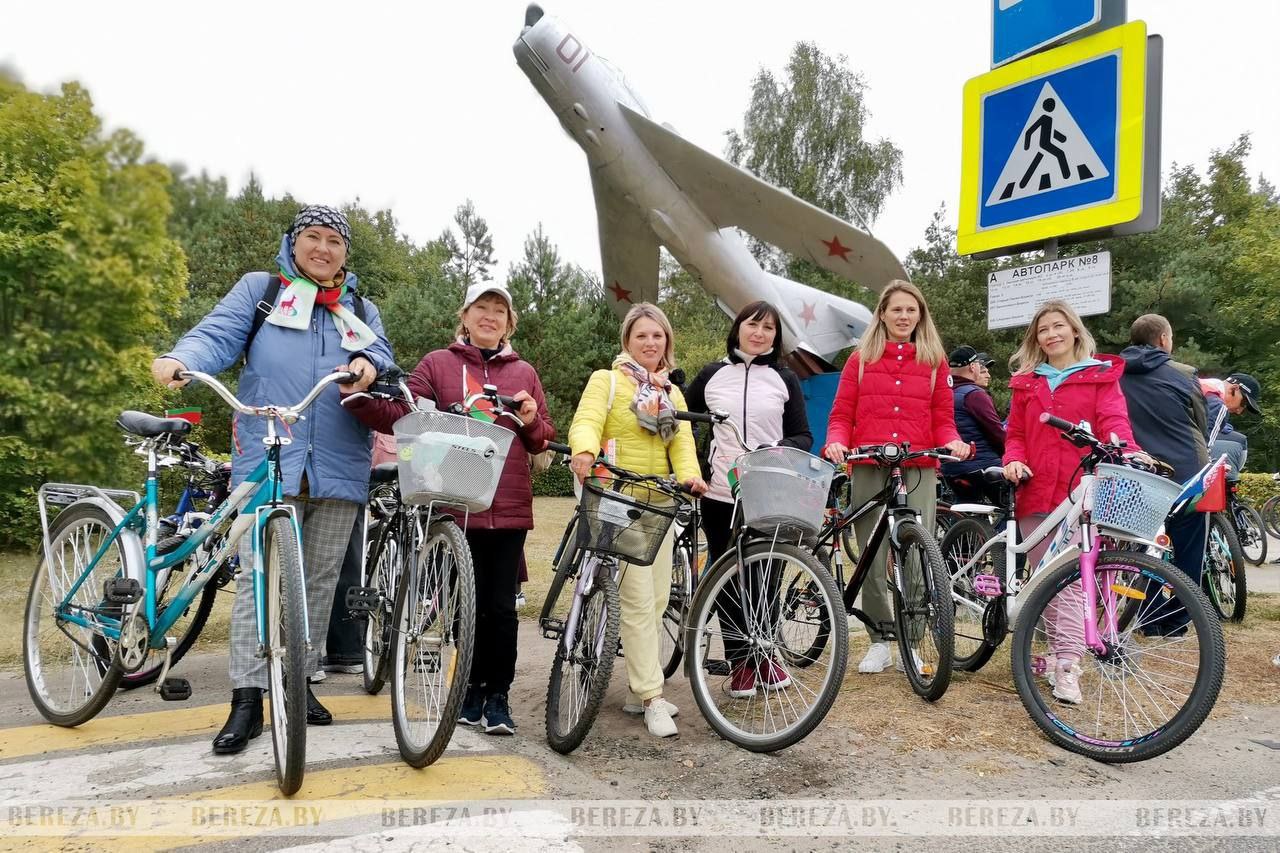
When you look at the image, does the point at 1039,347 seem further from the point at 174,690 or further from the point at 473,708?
the point at 174,690

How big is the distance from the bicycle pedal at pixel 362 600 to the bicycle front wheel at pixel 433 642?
43cm

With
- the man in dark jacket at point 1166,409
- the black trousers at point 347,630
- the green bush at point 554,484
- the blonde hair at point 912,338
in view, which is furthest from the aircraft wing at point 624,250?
the black trousers at point 347,630

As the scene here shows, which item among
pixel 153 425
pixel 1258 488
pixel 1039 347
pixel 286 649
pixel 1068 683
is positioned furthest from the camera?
pixel 1258 488

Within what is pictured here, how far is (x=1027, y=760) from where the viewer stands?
117 inches

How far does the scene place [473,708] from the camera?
3236mm

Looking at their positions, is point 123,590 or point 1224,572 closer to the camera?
point 123,590

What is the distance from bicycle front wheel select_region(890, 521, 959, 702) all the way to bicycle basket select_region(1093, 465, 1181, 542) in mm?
650

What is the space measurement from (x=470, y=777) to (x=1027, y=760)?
1.99 meters

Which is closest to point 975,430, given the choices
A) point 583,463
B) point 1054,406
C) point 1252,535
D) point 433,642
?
point 1054,406

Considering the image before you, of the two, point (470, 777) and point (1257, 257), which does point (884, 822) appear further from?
point (1257, 257)

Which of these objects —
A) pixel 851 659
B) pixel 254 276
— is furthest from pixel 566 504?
pixel 254 276

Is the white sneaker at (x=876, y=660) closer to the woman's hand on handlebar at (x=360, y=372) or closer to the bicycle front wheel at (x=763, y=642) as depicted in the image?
the bicycle front wheel at (x=763, y=642)

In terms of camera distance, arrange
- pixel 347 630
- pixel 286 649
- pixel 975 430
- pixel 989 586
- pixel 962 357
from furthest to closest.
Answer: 1. pixel 962 357
2. pixel 975 430
3. pixel 347 630
4. pixel 989 586
5. pixel 286 649

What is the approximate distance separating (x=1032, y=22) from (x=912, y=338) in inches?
83.9
